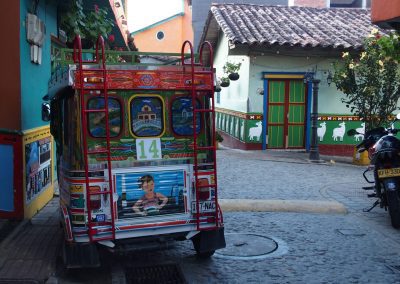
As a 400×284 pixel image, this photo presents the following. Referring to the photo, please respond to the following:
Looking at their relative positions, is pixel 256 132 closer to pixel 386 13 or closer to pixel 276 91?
pixel 276 91

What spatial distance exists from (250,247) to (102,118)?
7.93 ft

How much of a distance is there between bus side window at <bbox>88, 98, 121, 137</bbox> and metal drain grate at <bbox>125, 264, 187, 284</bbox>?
1.46 meters

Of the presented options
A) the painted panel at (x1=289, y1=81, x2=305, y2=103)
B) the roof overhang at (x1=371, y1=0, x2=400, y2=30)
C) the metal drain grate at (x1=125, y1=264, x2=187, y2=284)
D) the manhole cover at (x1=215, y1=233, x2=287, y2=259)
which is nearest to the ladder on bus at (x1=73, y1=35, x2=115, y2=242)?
the metal drain grate at (x1=125, y1=264, x2=187, y2=284)

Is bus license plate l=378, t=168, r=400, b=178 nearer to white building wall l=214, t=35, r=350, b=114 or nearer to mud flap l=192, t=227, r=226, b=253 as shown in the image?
mud flap l=192, t=227, r=226, b=253

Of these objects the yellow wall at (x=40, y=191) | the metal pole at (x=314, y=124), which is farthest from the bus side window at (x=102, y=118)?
the metal pole at (x=314, y=124)

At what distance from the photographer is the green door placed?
14.9 meters

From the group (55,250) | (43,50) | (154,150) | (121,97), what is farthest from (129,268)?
(43,50)

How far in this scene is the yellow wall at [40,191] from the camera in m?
6.63

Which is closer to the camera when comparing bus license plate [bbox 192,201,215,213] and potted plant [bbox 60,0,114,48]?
bus license plate [bbox 192,201,215,213]

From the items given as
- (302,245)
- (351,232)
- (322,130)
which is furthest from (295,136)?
(302,245)

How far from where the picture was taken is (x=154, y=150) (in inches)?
194

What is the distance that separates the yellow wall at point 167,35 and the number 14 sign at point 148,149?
1283 inches

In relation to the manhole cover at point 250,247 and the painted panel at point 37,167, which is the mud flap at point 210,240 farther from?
the painted panel at point 37,167

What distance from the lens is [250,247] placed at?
582 cm
